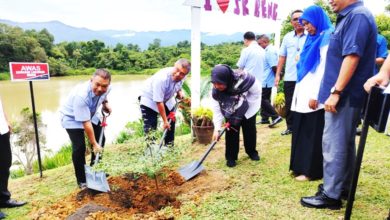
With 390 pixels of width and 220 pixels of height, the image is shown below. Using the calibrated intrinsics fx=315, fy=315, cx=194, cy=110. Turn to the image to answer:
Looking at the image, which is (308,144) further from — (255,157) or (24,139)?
(24,139)

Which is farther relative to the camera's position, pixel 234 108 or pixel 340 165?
pixel 234 108

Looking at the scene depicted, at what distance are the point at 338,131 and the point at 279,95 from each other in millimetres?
3844

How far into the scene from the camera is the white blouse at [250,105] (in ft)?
11.8

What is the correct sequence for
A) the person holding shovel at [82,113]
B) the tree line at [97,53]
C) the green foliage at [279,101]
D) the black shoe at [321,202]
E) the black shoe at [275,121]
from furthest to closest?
the tree line at [97,53] → the green foliage at [279,101] → the black shoe at [275,121] → the person holding shovel at [82,113] → the black shoe at [321,202]

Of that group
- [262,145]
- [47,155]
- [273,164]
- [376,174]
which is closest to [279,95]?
[262,145]

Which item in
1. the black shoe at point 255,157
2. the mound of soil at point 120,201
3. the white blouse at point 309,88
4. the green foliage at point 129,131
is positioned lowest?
the green foliage at point 129,131

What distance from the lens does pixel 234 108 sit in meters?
3.56

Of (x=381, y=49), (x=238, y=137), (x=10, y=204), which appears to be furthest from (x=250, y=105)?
(x=10, y=204)

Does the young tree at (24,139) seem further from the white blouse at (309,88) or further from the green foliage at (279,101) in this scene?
the white blouse at (309,88)

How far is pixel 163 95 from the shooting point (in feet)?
12.5

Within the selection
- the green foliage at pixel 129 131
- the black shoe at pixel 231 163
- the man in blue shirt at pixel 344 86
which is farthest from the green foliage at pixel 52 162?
the man in blue shirt at pixel 344 86

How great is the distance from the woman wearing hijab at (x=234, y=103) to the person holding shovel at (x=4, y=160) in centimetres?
202

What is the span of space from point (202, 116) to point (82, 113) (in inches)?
78.8

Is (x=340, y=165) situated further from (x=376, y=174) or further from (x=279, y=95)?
(x=279, y=95)
